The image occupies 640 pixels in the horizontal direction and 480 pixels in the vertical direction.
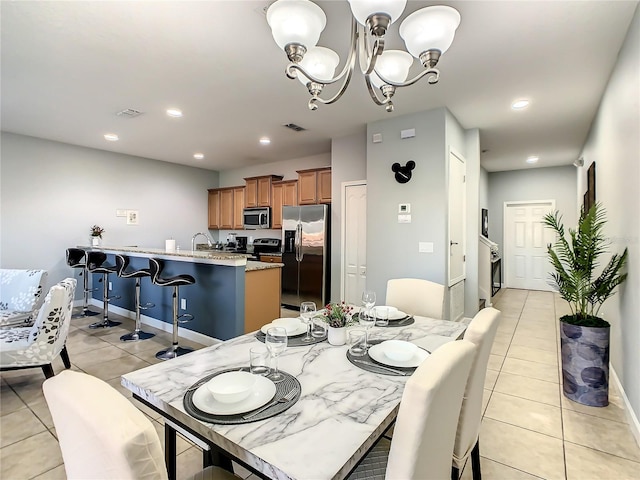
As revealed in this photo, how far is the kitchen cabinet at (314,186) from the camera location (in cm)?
549

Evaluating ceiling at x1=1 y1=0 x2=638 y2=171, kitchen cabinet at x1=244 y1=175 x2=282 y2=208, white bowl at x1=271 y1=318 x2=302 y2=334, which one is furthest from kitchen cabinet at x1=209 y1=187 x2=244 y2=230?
white bowl at x1=271 y1=318 x2=302 y2=334

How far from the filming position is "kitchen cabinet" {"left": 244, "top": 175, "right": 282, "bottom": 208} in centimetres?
649

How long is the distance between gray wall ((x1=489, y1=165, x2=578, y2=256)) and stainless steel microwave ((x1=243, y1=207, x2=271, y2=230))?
539 centimetres

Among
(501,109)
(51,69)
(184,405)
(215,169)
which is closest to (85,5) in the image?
(51,69)

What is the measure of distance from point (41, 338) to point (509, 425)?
3.61m

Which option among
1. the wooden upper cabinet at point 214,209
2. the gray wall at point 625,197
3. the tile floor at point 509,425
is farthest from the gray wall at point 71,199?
the gray wall at point 625,197

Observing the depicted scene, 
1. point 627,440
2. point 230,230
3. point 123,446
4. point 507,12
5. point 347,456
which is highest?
point 507,12

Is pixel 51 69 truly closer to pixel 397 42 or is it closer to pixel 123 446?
pixel 397 42

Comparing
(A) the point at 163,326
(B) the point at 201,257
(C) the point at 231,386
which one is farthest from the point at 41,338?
(C) the point at 231,386

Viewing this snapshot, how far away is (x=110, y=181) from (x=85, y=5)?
4410mm

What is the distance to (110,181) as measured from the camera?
578cm

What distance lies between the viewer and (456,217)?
4129mm

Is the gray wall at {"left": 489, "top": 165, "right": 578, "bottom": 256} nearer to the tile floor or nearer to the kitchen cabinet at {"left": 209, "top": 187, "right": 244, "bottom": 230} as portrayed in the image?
the tile floor

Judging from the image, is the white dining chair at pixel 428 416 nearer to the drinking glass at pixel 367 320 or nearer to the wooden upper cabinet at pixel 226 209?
the drinking glass at pixel 367 320
